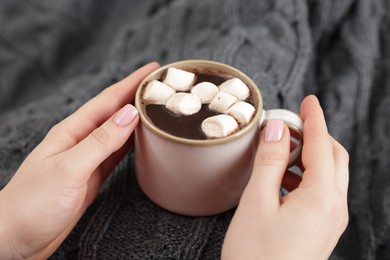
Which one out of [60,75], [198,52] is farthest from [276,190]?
[60,75]

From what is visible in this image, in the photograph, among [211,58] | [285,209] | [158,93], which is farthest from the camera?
[211,58]

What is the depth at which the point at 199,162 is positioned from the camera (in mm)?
655

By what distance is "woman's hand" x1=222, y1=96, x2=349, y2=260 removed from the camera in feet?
1.94

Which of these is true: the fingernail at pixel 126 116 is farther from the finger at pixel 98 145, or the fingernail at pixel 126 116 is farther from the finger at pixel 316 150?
the finger at pixel 316 150

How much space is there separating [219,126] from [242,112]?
0.15ft

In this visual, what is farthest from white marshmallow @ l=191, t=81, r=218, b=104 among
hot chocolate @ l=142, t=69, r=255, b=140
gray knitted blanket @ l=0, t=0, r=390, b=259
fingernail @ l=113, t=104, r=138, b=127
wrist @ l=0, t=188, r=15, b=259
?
wrist @ l=0, t=188, r=15, b=259

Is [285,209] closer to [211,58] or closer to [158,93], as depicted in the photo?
[158,93]

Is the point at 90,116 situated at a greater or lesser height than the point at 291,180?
greater

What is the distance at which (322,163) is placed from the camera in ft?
2.08

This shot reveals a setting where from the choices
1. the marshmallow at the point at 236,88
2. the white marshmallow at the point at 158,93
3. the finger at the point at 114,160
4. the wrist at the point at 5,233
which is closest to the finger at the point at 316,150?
the marshmallow at the point at 236,88

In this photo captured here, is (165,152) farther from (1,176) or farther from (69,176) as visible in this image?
(1,176)

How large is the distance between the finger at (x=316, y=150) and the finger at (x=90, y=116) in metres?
0.30

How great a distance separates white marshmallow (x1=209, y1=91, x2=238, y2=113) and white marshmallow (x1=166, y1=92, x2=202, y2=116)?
0.02 metres

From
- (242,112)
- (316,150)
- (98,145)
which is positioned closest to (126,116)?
(98,145)
